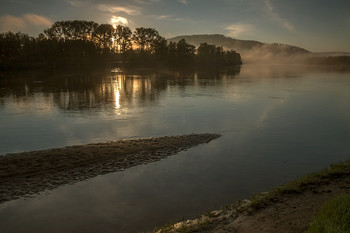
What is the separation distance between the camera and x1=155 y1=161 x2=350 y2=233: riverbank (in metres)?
8.42

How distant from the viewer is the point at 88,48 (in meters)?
134

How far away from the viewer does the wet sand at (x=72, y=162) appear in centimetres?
1346

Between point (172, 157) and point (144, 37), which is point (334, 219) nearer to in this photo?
point (172, 157)

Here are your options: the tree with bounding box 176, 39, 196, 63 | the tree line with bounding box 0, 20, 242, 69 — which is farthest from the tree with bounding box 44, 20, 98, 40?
the tree with bounding box 176, 39, 196, 63

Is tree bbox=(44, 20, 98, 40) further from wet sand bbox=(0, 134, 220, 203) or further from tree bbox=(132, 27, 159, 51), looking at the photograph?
wet sand bbox=(0, 134, 220, 203)

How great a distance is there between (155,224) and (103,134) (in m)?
14.1

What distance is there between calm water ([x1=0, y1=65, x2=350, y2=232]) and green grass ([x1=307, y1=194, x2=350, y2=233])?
201 inches

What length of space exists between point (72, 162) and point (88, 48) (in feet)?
432

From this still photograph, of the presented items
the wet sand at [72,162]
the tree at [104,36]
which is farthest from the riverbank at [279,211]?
the tree at [104,36]

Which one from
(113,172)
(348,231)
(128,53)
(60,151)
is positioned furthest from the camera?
(128,53)

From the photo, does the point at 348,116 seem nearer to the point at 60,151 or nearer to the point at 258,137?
the point at 258,137

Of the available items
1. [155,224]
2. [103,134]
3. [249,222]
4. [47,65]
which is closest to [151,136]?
[103,134]

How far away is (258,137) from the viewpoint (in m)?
23.1

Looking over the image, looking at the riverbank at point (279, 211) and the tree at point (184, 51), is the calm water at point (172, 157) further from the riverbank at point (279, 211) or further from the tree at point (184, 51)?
the tree at point (184, 51)
